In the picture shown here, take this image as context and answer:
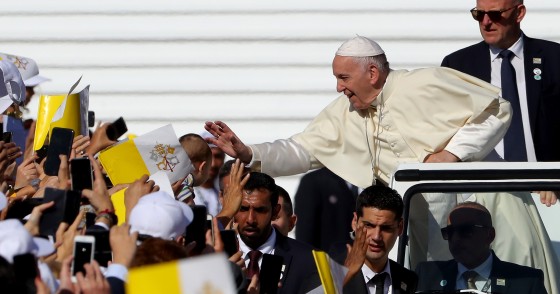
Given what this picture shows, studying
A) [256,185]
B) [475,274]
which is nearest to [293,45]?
[256,185]

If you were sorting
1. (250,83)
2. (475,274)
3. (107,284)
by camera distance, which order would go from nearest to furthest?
(107,284), (475,274), (250,83)

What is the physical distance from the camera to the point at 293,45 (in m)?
9.98

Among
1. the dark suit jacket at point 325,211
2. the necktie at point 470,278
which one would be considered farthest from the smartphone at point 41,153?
the dark suit jacket at point 325,211

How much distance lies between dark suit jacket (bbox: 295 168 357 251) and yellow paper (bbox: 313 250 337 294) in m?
3.35

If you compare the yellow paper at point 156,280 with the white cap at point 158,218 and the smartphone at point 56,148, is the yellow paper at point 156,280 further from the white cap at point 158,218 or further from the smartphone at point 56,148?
the smartphone at point 56,148

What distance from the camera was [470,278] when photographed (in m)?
5.96

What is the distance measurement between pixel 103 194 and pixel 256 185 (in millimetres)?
1521

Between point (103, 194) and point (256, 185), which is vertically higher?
point (103, 194)

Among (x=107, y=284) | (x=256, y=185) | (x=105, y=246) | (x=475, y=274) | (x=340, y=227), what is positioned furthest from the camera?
(x=340, y=227)

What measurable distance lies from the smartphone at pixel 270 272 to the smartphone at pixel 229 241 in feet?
0.58

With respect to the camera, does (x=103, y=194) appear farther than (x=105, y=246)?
Yes

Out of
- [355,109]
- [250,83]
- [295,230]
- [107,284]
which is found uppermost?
[107,284]

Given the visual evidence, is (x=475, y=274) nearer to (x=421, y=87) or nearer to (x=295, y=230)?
(x=421, y=87)

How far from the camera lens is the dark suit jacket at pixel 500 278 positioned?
596 cm
